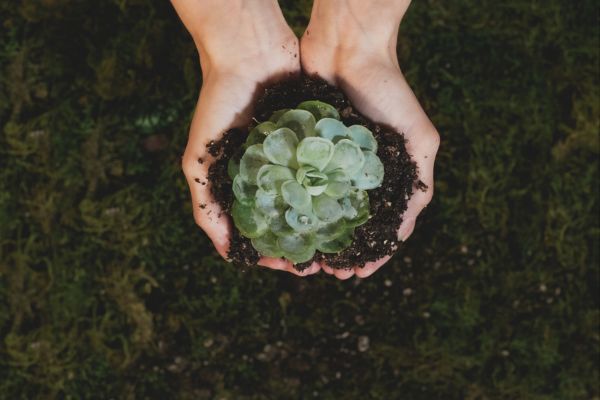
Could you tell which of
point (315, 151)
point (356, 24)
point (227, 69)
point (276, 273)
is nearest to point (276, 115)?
point (315, 151)

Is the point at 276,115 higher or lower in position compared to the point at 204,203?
higher

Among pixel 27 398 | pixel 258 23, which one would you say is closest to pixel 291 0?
pixel 258 23

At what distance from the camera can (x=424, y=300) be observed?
8.41ft

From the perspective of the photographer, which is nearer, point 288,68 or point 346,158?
point 346,158

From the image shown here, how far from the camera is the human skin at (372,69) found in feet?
6.07

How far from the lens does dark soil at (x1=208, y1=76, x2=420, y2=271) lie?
5.75 feet

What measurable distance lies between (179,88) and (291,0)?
61 cm

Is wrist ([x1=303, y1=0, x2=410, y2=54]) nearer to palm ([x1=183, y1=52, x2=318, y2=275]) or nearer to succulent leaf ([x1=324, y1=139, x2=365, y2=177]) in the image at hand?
palm ([x1=183, y1=52, x2=318, y2=275])

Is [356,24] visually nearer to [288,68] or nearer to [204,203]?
[288,68]

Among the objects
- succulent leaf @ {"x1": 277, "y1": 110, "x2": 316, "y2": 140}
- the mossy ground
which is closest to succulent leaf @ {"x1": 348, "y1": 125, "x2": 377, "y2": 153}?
succulent leaf @ {"x1": 277, "y1": 110, "x2": 316, "y2": 140}

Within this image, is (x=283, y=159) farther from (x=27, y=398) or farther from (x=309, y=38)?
(x=27, y=398)

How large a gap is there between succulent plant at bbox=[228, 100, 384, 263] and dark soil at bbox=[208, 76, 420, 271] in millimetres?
124

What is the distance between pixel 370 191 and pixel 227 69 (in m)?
0.58

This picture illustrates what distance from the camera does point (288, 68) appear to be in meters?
1.92
